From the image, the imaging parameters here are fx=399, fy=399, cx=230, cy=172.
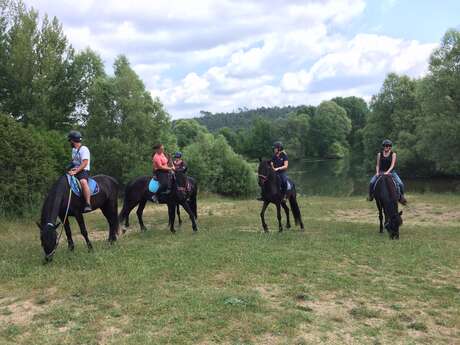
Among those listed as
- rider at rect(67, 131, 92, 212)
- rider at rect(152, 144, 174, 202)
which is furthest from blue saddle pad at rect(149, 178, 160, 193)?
rider at rect(67, 131, 92, 212)

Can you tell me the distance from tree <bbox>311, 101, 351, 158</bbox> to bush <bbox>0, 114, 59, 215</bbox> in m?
76.2

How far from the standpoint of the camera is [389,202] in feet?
35.4

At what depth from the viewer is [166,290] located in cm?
616

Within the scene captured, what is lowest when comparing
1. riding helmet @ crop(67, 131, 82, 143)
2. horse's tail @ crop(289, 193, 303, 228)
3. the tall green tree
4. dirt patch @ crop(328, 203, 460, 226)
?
dirt patch @ crop(328, 203, 460, 226)

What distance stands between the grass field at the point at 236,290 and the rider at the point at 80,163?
1313 mm

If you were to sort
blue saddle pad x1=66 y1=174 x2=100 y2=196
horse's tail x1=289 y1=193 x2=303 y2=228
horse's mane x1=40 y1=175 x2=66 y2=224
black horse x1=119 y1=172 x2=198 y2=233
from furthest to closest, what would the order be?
horse's tail x1=289 y1=193 x2=303 y2=228, black horse x1=119 y1=172 x2=198 y2=233, blue saddle pad x1=66 y1=174 x2=100 y2=196, horse's mane x1=40 y1=175 x2=66 y2=224

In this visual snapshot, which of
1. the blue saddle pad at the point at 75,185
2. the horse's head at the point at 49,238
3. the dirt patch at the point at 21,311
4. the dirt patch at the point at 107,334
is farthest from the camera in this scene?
the blue saddle pad at the point at 75,185

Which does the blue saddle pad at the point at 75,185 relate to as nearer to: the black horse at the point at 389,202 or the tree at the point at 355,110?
the black horse at the point at 389,202

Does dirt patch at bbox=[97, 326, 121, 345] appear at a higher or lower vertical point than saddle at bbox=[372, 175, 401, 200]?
lower

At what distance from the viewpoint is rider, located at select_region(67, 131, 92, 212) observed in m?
8.78

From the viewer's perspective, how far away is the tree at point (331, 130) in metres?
86.0

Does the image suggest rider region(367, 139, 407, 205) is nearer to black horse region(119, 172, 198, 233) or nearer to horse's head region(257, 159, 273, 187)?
horse's head region(257, 159, 273, 187)

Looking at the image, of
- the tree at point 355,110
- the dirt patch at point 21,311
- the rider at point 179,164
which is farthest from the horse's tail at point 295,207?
the tree at point 355,110

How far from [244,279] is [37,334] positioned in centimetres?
324
